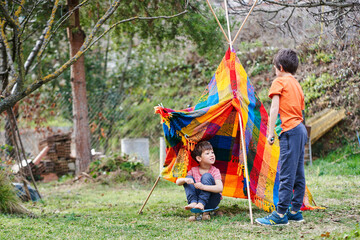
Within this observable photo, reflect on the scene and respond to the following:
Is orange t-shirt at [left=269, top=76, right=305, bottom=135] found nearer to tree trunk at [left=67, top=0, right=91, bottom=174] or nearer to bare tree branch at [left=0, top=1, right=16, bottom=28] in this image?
bare tree branch at [left=0, top=1, right=16, bottom=28]

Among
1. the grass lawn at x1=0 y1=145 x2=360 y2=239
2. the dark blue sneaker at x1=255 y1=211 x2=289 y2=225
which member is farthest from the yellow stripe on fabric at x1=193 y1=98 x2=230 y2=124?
the dark blue sneaker at x1=255 y1=211 x2=289 y2=225

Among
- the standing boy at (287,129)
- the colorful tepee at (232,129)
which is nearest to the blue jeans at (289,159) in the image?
the standing boy at (287,129)

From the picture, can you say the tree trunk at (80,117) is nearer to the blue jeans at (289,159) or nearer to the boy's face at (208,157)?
the boy's face at (208,157)

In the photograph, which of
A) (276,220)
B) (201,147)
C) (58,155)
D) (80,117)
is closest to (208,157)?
(201,147)

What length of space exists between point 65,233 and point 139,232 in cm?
63

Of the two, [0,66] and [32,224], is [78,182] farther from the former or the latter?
[32,224]

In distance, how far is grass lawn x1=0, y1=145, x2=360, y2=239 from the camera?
3344 mm

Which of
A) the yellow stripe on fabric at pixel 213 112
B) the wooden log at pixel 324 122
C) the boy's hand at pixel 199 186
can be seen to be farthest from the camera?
the wooden log at pixel 324 122

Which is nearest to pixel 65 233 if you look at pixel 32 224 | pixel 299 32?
pixel 32 224

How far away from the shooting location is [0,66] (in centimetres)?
662

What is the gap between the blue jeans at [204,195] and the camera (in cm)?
407

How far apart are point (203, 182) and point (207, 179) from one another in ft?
0.16

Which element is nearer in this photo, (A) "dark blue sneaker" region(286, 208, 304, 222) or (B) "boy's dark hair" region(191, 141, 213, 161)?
(A) "dark blue sneaker" region(286, 208, 304, 222)

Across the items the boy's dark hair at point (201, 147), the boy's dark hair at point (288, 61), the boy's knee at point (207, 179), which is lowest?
the boy's knee at point (207, 179)
